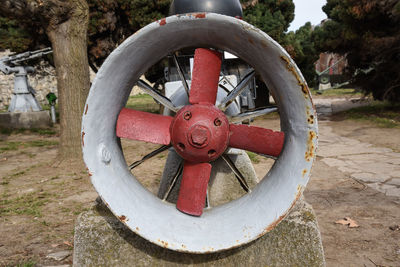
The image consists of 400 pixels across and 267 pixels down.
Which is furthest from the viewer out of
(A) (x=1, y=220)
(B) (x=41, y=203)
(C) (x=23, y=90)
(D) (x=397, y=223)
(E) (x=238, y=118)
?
Result: (C) (x=23, y=90)

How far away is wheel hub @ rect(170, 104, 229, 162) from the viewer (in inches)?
65.2

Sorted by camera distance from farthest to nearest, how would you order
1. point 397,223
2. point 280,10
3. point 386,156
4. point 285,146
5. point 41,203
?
1. point 280,10
2. point 386,156
3. point 41,203
4. point 397,223
5. point 285,146

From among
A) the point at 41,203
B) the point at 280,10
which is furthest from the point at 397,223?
the point at 280,10

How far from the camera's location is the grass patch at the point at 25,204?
3221 millimetres

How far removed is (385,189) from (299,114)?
2603 mm

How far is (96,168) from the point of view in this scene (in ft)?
5.23

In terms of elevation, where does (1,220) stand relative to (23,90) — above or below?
below

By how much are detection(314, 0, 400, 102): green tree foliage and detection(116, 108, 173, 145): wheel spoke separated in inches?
272

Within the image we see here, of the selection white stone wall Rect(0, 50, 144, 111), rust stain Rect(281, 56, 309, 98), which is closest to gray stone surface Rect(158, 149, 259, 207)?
rust stain Rect(281, 56, 309, 98)

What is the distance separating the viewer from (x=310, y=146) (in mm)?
1525

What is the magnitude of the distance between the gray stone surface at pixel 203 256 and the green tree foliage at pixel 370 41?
22.4 feet

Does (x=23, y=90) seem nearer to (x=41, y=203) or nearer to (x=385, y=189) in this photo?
(x=41, y=203)

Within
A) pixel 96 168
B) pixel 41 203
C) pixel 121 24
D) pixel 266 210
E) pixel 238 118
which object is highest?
pixel 121 24

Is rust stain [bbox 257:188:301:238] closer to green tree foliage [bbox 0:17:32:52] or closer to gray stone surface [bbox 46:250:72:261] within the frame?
gray stone surface [bbox 46:250:72:261]
